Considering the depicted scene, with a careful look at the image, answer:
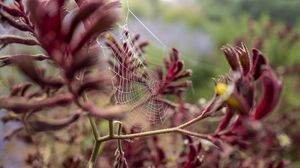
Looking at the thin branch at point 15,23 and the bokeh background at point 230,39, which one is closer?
the thin branch at point 15,23

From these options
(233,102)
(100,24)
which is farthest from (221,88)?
(100,24)

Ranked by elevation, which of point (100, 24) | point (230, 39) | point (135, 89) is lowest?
point (230, 39)

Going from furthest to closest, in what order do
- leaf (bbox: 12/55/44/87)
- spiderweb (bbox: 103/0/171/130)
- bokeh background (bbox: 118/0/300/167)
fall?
bokeh background (bbox: 118/0/300/167) < spiderweb (bbox: 103/0/171/130) < leaf (bbox: 12/55/44/87)

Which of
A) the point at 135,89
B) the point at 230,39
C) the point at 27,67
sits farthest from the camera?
the point at 230,39

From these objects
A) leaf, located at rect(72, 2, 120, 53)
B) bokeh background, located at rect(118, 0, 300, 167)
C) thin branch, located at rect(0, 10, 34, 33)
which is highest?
leaf, located at rect(72, 2, 120, 53)

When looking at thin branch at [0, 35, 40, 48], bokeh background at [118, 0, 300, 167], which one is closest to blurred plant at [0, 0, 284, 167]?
thin branch at [0, 35, 40, 48]

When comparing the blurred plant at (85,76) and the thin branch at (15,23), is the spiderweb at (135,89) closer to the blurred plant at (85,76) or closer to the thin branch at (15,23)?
the blurred plant at (85,76)

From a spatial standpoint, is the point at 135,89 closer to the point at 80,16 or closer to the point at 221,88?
the point at 221,88

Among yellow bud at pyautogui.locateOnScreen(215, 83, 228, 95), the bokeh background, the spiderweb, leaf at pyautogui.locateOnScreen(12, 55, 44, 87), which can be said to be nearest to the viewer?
leaf at pyautogui.locateOnScreen(12, 55, 44, 87)

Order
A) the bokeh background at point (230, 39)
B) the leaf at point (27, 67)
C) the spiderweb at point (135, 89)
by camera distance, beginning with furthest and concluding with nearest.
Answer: the bokeh background at point (230, 39)
the spiderweb at point (135, 89)
the leaf at point (27, 67)

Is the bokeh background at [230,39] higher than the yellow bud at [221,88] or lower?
lower

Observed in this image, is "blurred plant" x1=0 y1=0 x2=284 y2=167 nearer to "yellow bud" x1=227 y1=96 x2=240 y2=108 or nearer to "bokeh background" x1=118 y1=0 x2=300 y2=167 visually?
"yellow bud" x1=227 y1=96 x2=240 y2=108

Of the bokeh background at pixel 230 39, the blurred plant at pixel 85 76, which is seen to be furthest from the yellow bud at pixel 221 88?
the bokeh background at pixel 230 39
